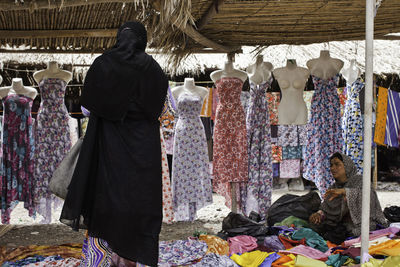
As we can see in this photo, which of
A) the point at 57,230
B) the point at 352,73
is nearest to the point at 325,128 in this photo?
the point at 352,73

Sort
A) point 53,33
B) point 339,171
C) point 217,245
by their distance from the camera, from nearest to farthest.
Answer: point 217,245 → point 339,171 → point 53,33

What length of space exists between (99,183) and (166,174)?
2.34m

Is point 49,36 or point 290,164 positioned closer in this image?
point 49,36

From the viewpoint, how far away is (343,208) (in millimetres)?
4648

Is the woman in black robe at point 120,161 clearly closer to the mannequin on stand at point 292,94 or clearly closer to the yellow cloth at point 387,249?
the yellow cloth at point 387,249

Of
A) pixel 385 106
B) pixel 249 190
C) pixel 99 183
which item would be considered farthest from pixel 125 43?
pixel 385 106

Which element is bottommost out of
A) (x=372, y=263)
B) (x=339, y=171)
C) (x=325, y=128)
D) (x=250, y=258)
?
(x=250, y=258)

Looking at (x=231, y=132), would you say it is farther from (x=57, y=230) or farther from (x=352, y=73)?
(x=57, y=230)

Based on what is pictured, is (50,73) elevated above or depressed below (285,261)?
above

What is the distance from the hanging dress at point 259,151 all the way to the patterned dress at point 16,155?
9.44 feet

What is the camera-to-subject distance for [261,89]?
5875 millimetres

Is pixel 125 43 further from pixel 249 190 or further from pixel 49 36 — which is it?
pixel 249 190

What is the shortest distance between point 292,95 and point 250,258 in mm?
2531

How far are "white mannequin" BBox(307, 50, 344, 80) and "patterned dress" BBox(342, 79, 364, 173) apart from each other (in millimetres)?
1176
